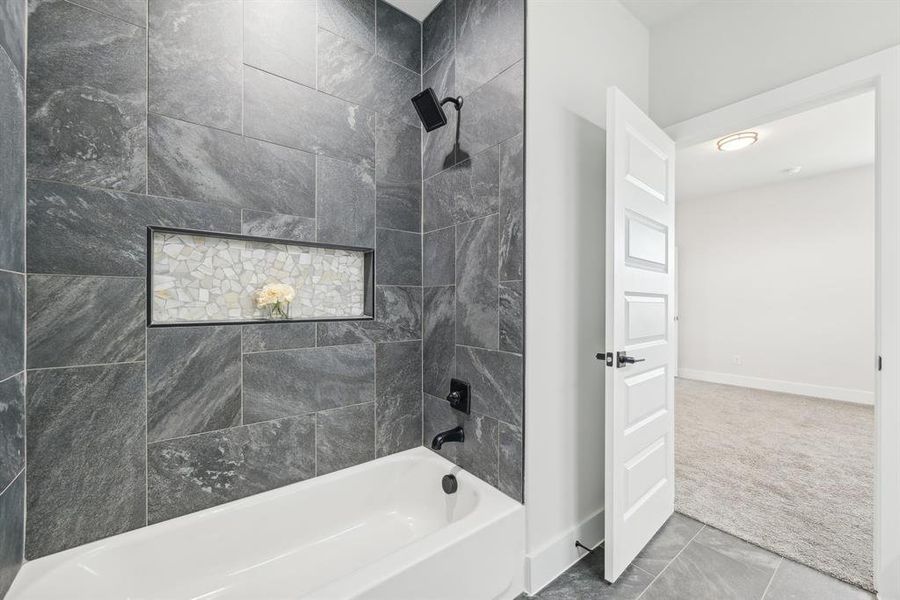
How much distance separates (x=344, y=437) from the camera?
73.9 inches

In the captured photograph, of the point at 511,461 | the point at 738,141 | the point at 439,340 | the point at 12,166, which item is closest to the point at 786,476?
the point at 511,461

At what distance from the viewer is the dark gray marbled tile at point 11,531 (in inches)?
41.6

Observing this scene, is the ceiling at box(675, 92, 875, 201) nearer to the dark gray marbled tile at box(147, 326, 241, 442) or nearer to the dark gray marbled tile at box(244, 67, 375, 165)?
the dark gray marbled tile at box(244, 67, 375, 165)

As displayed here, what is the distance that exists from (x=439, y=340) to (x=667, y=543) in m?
1.52

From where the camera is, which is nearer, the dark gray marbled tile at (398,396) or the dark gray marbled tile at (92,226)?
Answer: the dark gray marbled tile at (92,226)

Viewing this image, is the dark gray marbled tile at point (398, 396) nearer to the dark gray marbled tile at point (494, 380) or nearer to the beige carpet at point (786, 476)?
the dark gray marbled tile at point (494, 380)

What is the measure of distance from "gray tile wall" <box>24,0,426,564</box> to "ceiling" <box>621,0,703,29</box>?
4.37ft

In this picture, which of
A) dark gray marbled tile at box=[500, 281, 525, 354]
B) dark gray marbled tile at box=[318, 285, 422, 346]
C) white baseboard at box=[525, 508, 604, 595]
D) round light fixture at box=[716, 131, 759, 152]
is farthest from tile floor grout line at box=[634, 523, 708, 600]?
round light fixture at box=[716, 131, 759, 152]

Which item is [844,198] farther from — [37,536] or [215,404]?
[37,536]

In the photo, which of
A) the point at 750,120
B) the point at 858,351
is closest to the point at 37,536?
the point at 750,120

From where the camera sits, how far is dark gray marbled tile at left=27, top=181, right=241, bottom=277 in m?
1.24

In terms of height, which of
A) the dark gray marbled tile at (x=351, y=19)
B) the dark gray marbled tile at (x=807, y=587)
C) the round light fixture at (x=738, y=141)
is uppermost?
the round light fixture at (x=738, y=141)

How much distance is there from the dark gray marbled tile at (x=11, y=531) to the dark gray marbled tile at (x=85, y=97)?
98cm

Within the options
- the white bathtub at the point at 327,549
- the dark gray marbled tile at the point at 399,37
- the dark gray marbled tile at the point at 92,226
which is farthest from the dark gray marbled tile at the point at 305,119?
the white bathtub at the point at 327,549
